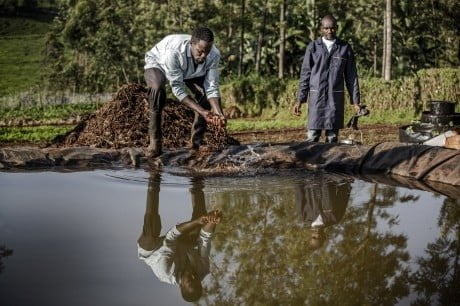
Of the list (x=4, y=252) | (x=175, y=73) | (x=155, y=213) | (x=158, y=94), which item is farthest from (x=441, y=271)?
(x=158, y=94)

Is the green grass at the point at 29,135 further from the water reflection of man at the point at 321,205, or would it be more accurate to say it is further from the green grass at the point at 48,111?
the water reflection of man at the point at 321,205

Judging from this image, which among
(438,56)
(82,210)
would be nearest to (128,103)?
(82,210)

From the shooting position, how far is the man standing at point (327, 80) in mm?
5297

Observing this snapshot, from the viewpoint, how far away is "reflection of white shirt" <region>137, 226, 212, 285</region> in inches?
96.5

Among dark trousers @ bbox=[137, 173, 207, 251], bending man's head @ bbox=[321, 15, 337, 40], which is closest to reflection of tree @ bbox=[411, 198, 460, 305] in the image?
dark trousers @ bbox=[137, 173, 207, 251]

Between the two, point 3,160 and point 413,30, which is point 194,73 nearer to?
point 3,160

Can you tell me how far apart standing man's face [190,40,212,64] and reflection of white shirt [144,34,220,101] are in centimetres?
8

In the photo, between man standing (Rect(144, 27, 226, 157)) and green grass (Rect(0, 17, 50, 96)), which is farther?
green grass (Rect(0, 17, 50, 96))

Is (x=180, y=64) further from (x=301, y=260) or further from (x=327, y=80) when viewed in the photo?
(x=301, y=260)

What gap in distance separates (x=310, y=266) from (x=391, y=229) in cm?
79

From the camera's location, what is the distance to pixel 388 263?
262cm

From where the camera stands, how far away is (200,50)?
4316mm

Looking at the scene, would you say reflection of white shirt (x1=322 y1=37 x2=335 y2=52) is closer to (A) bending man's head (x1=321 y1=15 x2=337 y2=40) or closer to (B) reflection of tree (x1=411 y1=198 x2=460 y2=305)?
(A) bending man's head (x1=321 y1=15 x2=337 y2=40)

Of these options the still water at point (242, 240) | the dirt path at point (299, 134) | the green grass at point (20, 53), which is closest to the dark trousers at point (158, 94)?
the still water at point (242, 240)
